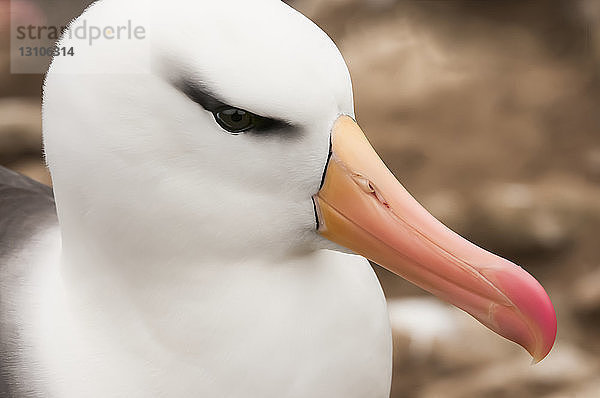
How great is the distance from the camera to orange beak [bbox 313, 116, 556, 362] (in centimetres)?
130

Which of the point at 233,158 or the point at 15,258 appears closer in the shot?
the point at 233,158

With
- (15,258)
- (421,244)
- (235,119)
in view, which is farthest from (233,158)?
(15,258)

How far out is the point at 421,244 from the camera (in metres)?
1.32

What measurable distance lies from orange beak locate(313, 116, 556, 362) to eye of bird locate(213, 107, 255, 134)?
0.13 metres

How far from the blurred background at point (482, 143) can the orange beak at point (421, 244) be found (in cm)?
132

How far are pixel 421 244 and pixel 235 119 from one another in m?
0.34

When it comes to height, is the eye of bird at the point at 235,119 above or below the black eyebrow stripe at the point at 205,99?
below

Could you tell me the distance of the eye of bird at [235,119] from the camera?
122 centimetres

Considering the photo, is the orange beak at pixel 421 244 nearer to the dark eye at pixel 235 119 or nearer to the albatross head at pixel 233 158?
the albatross head at pixel 233 158

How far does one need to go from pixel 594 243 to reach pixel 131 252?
80.5 inches

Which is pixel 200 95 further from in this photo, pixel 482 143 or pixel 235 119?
pixel 482 143

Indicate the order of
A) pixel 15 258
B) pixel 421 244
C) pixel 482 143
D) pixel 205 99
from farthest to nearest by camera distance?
1. pixel 482 143
2. pixel 15 258
3. pixel 421 244
4. pixel 205 99

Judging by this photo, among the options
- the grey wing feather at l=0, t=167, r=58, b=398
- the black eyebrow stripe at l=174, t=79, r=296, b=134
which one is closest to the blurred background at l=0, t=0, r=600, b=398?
the grey wing feather at l=0, t=167, r=58, b=398

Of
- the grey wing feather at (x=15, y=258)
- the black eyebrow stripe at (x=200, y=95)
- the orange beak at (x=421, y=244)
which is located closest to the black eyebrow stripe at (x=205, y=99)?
the black eyebrow stripe at (x=200, y=95)
